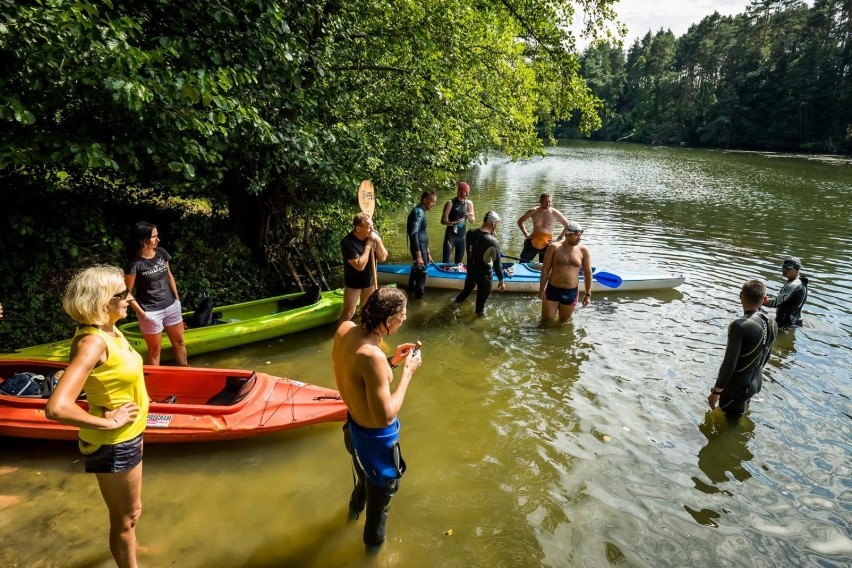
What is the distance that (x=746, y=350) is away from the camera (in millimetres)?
4418

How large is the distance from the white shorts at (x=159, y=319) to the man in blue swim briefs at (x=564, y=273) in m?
5.22

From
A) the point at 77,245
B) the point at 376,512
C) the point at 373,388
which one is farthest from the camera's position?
the point at 77,245

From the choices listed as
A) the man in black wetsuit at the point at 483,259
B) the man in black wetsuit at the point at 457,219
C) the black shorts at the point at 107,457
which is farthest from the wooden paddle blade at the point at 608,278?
the black shorts at the point at 107,457

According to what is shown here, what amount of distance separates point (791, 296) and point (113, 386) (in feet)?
28.4

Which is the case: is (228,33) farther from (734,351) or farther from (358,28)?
(734,351)

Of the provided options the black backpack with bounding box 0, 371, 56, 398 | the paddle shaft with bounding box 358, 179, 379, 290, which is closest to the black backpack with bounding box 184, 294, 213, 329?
the black backpack with bounding box 0, 371, 56, 398

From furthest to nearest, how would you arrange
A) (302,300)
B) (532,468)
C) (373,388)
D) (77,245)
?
(302,300) → (77,245) → (532,468) → (373,388)

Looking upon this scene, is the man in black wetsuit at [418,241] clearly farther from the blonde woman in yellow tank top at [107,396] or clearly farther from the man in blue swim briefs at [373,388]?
the blonde woman in yellow tank top at [107,396]

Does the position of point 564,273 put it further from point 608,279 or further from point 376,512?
point 376,512

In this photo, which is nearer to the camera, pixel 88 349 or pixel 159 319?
pixel 88 349

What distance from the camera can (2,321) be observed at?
6094 millimetres

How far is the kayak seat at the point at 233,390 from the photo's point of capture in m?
4.80

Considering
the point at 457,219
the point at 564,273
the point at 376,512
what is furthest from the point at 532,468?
the point at 457,219

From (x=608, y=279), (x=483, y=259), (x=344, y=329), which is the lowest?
(x=608, y=279)
